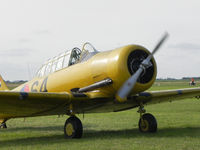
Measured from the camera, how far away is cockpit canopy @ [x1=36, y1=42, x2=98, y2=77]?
342 inches

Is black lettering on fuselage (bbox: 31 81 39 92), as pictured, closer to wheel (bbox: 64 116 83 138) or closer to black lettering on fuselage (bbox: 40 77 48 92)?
black lettering on fuselage (bbox: 40 77 48 92)

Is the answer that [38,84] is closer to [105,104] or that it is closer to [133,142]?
[105,104]

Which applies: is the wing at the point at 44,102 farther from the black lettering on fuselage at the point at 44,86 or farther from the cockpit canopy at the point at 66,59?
the cockpit canopy at the point at 66,59

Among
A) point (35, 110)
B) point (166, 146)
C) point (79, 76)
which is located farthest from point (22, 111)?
point (166, 146)

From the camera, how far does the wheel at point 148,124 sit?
8548 mm

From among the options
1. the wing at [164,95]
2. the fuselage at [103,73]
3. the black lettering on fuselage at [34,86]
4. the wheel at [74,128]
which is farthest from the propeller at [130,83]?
the black lettering on fuselage at [34,86]

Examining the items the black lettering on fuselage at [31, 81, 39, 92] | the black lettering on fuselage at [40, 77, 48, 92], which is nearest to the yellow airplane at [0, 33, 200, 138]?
the black lettering on fuselage at [40, 77, 48, 92]

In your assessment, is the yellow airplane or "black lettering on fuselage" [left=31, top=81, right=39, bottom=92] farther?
"black lettering on fuselage" [left=31, top=81, right=39, bottom=92]

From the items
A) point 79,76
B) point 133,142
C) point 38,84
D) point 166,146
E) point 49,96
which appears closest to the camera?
point 166,146

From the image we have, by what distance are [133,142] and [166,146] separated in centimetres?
85

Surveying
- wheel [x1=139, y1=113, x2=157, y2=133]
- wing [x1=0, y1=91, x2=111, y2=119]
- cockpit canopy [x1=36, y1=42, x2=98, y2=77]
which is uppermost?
cockpit canopy [x1=36, y1=42, x2=98, y2=77]

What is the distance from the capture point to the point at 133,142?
6.80m

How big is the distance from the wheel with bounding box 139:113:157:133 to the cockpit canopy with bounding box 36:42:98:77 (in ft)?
7.56

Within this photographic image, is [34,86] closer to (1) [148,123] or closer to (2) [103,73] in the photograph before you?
(2) [103,73]
